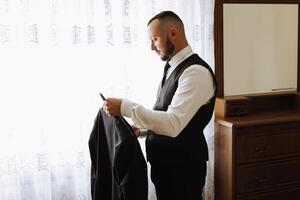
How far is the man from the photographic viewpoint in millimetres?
1674

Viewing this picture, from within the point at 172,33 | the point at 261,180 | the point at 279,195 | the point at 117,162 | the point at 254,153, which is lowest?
the point at 279,195

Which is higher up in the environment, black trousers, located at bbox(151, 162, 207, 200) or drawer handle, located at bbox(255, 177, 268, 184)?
black trousers, located at bbox(151, 162, 207, 200)

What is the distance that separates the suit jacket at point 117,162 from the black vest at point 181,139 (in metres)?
0.21

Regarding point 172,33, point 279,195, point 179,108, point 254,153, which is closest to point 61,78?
point 172,33

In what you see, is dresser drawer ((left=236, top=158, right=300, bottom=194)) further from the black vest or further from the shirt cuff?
the shirt cuff

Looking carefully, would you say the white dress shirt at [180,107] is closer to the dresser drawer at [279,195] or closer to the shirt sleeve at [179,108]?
the shirt sleeve at [179,108]

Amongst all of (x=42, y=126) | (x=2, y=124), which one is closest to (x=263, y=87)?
(x=42, y=126)

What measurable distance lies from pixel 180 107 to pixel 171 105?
51 mm

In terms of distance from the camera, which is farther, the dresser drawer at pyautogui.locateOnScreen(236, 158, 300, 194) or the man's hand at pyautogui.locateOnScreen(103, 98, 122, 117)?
the dresser drawer at pyautogui.locateOnScreen(236, 158, 300, 194)

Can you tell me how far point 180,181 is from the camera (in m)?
1.81

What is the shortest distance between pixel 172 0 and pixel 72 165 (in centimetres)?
120

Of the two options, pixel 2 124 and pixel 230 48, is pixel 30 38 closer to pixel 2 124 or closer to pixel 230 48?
pixel 2 124

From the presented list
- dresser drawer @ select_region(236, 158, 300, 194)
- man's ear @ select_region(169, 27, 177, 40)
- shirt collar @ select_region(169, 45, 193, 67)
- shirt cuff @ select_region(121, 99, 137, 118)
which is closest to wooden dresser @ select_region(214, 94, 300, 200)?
dresser drawer @ select_region(236, 158, 300, 194)

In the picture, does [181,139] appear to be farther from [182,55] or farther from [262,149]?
[262,149]
